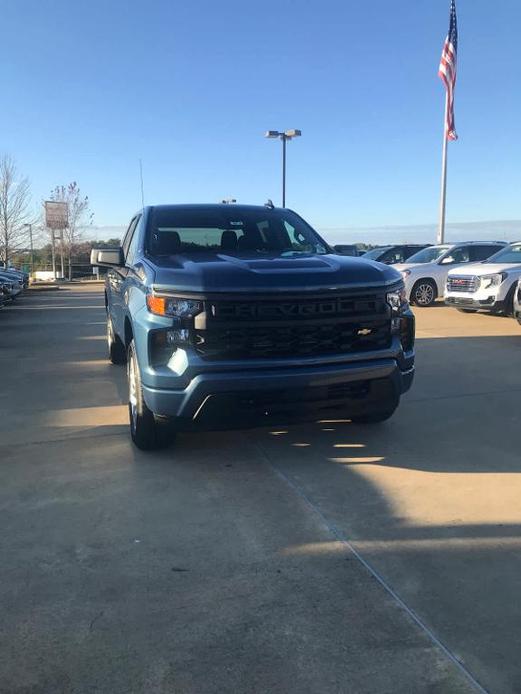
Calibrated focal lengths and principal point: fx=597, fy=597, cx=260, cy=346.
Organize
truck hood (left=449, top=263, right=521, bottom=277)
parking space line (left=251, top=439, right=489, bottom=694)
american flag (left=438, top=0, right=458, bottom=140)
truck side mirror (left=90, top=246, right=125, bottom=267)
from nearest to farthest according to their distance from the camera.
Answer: parking space line (left=251, top=439, right=489, bottom=694), truck side mirror (left=90, top=246, right=125, bottom=267), truck hood (left=449, top=263, right=521, bottom=277), american flag (left=438, top=0, right=458, bottom=140)

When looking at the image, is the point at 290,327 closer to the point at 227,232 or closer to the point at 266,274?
the point at 266,274

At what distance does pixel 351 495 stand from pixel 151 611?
1617 millimetres

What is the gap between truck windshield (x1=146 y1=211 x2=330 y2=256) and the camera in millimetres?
5312

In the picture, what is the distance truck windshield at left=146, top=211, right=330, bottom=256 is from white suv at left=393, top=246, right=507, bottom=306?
34.7 feet

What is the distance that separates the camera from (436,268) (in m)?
16.1

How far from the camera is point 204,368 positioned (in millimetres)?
3881

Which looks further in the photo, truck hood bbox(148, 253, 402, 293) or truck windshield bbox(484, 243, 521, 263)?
truck windshield bbox(484, 243, 521, 263)

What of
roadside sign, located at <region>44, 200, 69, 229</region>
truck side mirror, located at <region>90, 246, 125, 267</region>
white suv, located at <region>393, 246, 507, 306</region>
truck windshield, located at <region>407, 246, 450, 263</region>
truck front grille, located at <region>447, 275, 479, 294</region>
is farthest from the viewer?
roadside sign, located at <region>44, 200, 69, 229</region>

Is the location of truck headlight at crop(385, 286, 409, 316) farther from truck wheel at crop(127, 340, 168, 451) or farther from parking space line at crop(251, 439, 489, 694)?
truck wheel at crop(127, 340, 168, 451)

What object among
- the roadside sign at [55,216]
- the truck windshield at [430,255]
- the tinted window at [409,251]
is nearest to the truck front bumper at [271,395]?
the truck windshield at [430,255]

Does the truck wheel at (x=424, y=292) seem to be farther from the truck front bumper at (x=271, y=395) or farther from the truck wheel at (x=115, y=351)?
the truck front bumper at (x=271, y=395)

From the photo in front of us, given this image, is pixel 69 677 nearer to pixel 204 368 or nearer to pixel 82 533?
pixel 82 533

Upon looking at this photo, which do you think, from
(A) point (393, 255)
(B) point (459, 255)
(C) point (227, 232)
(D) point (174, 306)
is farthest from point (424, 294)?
(D) point (174, 306)

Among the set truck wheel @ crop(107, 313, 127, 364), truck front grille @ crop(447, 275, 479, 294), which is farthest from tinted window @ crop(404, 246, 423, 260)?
truck wheel @ crop(107, 313, 127, 364)
